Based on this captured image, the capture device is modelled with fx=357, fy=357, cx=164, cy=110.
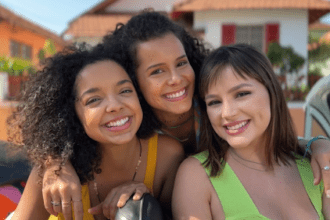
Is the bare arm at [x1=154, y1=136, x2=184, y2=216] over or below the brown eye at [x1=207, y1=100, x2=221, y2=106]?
below

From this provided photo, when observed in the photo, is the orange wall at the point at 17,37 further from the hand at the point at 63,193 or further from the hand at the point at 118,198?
the hand at the point at 118,198

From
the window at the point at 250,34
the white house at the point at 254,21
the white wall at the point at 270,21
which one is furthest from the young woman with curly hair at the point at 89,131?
the window at the point at 250,34

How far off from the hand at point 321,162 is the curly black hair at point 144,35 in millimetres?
888

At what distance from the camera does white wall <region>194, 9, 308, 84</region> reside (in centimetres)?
1180

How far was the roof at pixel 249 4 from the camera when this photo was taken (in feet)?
37.2

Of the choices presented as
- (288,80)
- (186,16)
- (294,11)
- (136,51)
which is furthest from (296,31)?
(136,51)

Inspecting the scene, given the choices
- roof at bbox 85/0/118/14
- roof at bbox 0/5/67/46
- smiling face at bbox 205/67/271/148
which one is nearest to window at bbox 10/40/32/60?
roof at bbox 0/5/67/46

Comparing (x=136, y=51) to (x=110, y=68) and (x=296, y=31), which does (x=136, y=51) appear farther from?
(x=296, y=31)

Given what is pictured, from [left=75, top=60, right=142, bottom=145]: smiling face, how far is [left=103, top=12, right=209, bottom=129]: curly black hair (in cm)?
35

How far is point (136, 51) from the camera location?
246cm

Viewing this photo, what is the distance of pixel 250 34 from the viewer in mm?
12203

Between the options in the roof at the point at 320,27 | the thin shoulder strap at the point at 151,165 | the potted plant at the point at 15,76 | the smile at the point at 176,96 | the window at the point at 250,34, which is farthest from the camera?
the roof at the point at 320,27

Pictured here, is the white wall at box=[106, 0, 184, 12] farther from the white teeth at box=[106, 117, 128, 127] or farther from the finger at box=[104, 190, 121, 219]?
the finger at box=[104, 190, 121, 219]

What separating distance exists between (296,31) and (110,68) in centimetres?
1105
